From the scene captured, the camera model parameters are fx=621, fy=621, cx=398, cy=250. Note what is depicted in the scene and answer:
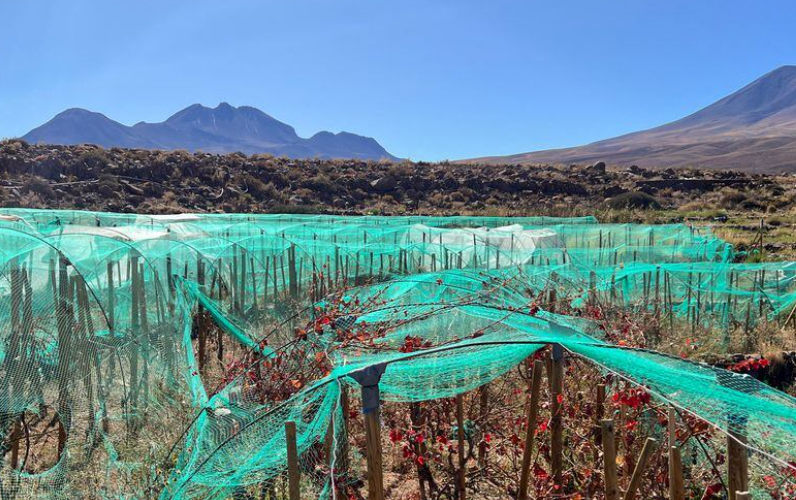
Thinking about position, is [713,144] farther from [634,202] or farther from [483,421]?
[483,421]

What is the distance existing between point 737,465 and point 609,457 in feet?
1.56

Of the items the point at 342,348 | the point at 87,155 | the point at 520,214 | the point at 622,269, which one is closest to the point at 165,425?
the point at 342,348

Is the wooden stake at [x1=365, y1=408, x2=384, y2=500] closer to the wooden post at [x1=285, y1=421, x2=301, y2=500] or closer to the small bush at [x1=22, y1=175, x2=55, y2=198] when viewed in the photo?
the wooden post at [x1=285, y1=421, x2=301, y2=500]

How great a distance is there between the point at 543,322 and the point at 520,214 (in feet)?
90.1

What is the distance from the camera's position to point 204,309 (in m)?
6.90

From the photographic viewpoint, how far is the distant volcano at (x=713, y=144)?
96250 mm

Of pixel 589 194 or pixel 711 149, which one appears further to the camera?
pixel 711 149

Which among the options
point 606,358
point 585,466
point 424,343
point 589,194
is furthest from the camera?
point 589,194

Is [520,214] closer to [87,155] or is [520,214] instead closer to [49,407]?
[87,155]

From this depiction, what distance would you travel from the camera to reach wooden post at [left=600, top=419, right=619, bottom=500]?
8.47 feet

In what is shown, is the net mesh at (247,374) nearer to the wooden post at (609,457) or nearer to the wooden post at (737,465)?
the wooden post at (737,465)

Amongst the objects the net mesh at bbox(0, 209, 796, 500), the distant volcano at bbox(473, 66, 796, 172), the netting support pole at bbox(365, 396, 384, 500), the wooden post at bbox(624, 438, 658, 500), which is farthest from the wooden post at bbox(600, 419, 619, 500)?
the distant volcano at bbox(473, 66, 796, 172)

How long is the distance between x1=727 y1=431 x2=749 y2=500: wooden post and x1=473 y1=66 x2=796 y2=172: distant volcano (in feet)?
297

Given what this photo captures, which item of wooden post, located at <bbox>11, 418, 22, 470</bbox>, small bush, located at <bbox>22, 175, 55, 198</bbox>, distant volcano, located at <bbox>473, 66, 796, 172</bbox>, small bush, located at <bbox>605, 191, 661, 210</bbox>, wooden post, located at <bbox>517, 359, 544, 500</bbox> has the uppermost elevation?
distant volcano, located at <bbox>473, 66, 796, 172</bbox>
